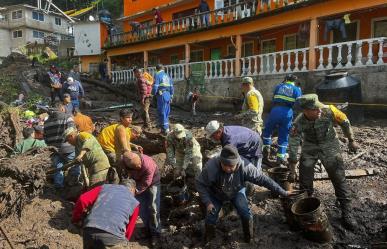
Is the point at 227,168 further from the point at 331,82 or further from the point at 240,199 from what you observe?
the point at 331,82

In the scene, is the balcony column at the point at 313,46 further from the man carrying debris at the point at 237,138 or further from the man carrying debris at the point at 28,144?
the man carrying debris at the point at 28,144

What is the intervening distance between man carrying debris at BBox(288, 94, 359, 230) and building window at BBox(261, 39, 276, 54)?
42.6ft

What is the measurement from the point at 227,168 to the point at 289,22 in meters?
10.7

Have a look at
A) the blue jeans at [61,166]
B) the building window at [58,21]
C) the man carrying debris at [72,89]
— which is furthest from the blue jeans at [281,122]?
the building window at [58,21]

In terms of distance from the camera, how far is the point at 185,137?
6.22 meters

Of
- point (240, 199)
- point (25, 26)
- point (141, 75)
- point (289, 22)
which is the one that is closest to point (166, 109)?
point (141, 75)

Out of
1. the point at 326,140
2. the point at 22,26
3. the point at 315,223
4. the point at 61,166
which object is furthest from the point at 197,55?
the point at 22,26

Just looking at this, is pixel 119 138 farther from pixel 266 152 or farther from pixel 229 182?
pixel 266 152

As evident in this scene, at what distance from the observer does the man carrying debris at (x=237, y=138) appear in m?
5.31

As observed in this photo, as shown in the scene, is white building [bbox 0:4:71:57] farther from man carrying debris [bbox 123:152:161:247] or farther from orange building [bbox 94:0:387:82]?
man carrying debris [bbox 123:152:161:247]

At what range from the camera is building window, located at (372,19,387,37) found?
13492mm

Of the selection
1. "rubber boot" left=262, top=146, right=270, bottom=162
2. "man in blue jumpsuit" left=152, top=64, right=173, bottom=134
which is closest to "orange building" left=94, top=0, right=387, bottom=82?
"rubber boot" left=262, top=146, right=270, bottom=162

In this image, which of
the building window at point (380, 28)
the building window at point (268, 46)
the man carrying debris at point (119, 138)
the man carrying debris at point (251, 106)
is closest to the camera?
the man carrying debris at point (119, 138)

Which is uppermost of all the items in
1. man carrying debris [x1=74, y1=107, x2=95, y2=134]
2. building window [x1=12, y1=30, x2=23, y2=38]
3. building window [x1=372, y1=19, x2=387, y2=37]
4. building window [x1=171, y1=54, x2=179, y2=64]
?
building window [x1=12, y1=30, x2=23, y2=38]
